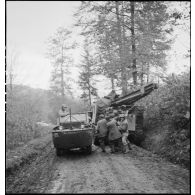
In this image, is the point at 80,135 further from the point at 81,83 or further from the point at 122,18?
the point at 81,83

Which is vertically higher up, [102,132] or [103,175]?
[102,132]

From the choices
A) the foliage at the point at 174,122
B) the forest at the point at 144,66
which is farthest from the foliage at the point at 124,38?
the foliage at the point at 174,122

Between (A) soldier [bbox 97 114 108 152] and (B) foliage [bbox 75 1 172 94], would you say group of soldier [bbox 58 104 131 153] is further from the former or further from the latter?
(B) foliage [bbox 75 1 172 94]

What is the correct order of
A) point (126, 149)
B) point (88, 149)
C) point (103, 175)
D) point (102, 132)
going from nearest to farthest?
point (103, 175) < point (88, 149) < point (126, 149) < point (102, 132)

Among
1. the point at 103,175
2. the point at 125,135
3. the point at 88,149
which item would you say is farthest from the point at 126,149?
the point at 103,175

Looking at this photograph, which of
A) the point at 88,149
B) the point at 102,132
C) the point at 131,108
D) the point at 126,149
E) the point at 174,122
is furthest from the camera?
the point at 131,108

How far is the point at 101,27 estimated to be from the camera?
17828 mm

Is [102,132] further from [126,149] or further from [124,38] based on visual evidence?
[124,38]

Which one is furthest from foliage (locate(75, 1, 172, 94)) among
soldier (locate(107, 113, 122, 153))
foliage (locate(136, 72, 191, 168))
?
soldier (locate(107, 113, 122, 153))

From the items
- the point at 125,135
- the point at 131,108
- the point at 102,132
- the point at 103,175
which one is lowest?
the point at 103,175

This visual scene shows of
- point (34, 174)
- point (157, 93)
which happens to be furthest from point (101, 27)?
point (34, 174)

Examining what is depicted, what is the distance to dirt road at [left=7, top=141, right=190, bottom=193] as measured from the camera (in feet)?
23.1

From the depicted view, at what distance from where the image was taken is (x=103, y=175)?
866 cm

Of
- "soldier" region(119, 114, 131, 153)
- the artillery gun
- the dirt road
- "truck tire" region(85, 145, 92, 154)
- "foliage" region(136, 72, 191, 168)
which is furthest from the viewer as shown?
the artillery gun
